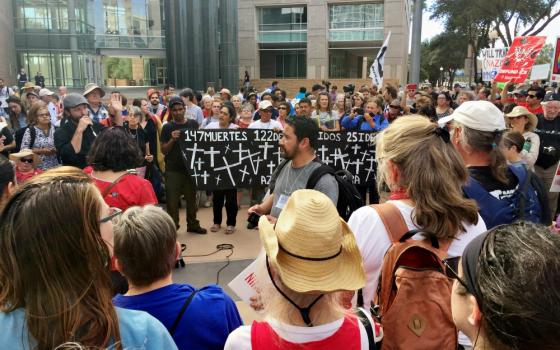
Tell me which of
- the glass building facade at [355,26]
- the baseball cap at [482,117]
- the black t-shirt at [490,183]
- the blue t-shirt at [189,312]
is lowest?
the blue t-shirt at [189,312]

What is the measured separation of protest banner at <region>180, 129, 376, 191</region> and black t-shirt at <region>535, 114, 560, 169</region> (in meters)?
2.37

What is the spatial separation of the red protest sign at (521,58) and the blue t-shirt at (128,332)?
10.0m

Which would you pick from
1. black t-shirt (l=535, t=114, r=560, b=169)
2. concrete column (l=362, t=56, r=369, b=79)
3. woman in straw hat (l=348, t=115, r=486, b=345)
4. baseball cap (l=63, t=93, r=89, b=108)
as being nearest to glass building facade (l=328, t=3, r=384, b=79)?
concrete column (l=362, t=56, r=369, b=79)

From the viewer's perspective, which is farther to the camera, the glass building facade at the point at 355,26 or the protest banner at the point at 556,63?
the glass building facade at the point at 355,26

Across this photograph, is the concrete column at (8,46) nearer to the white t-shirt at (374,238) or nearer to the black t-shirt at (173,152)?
the black t-shirt at (173,152)

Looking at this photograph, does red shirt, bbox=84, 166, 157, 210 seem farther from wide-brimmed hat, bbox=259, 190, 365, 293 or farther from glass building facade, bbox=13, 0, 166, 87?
glass building facade, bbox=13, 0, 166, 87

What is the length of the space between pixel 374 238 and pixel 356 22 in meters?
38.0

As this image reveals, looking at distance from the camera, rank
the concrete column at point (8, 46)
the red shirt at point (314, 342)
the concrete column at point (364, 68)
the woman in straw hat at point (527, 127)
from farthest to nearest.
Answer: the concrete column at point (364, 68) → the concrete column at point (8, 46) → the woman in straw hat at point (527, 127) → the red shirt at point (314, 342)

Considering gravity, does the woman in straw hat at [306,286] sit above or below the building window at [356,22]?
below

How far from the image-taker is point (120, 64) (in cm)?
3531

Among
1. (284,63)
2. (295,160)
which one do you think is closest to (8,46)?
(284,63)

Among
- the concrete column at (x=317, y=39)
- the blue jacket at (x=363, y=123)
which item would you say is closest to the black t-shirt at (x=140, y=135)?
the blue jacket at (x=363, y=123)

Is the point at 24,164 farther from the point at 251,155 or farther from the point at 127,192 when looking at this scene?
the point at 251,155

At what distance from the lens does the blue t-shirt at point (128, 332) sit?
4.14 feet
